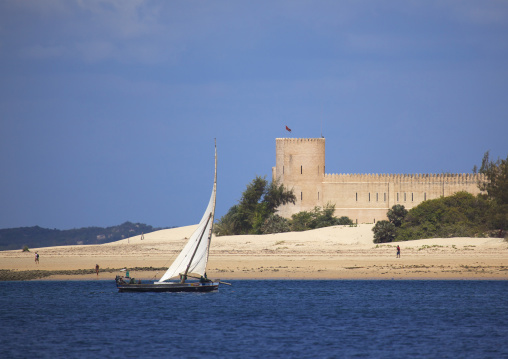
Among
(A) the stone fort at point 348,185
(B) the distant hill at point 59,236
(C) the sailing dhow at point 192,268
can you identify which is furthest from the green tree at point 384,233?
(B) the distant hill at point 59,236

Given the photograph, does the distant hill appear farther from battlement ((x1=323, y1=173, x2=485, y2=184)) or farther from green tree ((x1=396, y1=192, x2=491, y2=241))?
green tree ((x1=396, y1=192, x2=491, y2=241))

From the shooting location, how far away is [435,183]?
48812 mm

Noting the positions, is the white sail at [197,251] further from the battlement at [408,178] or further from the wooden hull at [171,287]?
the battlement at [408,178]

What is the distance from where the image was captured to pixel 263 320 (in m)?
20.6

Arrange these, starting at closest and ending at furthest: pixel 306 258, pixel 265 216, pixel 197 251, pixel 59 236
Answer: pixel 197 251
pixel 306 258
pixel 265 216
pixel 59 236

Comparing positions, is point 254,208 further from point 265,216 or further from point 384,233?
point 384,233

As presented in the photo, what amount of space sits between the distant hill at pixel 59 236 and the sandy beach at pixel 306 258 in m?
38.1

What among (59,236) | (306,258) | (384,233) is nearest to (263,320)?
(306,258)

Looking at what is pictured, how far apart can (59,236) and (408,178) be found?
45.0 meters

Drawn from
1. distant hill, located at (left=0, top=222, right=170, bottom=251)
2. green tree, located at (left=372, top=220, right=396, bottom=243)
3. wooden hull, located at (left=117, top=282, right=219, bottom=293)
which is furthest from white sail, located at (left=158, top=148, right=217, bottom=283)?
distant hill, located at (left=0, top=222, right=170, bottom=251)

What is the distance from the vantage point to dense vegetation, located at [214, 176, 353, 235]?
45.1 m

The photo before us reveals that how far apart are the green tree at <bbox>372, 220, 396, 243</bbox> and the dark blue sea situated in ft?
27.7

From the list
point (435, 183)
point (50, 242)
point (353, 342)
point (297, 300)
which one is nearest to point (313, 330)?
point (353, 342)

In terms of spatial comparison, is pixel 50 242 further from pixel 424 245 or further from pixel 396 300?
pixel 396 300
